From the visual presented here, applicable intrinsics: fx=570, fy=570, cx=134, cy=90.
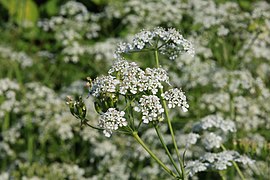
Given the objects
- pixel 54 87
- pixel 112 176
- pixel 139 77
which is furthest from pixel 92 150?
pixel 139 77

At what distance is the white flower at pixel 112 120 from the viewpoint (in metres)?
2.80

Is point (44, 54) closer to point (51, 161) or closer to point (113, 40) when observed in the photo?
point (113, 40)

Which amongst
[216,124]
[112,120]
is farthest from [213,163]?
[112,120]

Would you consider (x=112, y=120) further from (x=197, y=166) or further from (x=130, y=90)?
(x=197, y=166)

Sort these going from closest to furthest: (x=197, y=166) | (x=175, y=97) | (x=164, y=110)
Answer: (x=175, y=97) → (x=197, y=166) → (x=164, y=110)

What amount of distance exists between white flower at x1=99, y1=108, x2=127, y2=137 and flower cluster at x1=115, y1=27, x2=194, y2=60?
1.55 feet

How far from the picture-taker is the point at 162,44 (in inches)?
127

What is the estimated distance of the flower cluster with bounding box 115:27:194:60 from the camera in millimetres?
3189

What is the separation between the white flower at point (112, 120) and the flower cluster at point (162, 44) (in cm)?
47

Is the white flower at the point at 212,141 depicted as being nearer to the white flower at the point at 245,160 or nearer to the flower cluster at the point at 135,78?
the white flower at the point at 245,160

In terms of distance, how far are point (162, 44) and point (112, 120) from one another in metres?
0.65

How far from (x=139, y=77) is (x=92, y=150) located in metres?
2.56

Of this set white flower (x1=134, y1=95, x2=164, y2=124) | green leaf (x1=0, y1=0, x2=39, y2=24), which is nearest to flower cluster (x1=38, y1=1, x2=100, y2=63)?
green leaf (x1=0, y1=0, x2=39, y2=24)

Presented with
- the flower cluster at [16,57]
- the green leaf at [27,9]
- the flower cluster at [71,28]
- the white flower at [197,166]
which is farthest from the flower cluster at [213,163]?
the green leaf at [27,9]
